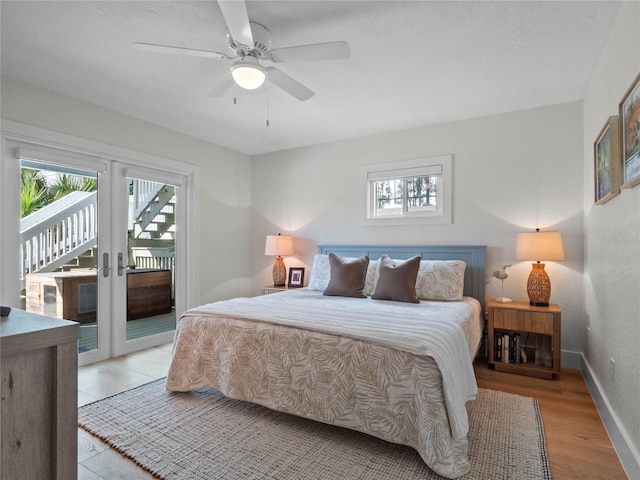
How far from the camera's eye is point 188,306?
4383 mm

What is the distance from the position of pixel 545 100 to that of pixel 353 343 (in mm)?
2960

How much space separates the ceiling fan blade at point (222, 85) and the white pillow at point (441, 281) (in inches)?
85.9

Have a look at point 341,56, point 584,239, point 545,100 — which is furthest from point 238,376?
point 545,100

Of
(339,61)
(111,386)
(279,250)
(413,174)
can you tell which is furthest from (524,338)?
(111,386)

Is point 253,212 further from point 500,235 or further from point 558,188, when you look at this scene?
point 558,188

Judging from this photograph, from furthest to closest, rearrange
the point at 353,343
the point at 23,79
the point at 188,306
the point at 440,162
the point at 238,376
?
1. the point at 188,306
2. the point at 440,162
3. the point at 23,79
4. the point at 238,376
5. the point at 353,343

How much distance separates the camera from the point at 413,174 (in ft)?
13.5

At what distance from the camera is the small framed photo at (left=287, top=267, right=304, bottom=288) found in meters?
4.64

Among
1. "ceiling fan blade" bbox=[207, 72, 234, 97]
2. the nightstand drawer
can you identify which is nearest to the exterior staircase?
"ceiling fan blade" bbox=[207, 72, 234, 97]

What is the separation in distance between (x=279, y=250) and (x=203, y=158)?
1.53 meters

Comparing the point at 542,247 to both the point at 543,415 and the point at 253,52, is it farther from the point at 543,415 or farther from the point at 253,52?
the point at 253,52

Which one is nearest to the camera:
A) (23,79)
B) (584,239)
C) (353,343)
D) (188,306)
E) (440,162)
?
(353,343)

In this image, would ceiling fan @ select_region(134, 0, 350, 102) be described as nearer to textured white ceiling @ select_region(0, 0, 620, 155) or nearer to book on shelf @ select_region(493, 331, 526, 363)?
textured white ceiling @ select_region(0, 0, 620, 155)

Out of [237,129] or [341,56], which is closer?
[341,56]
